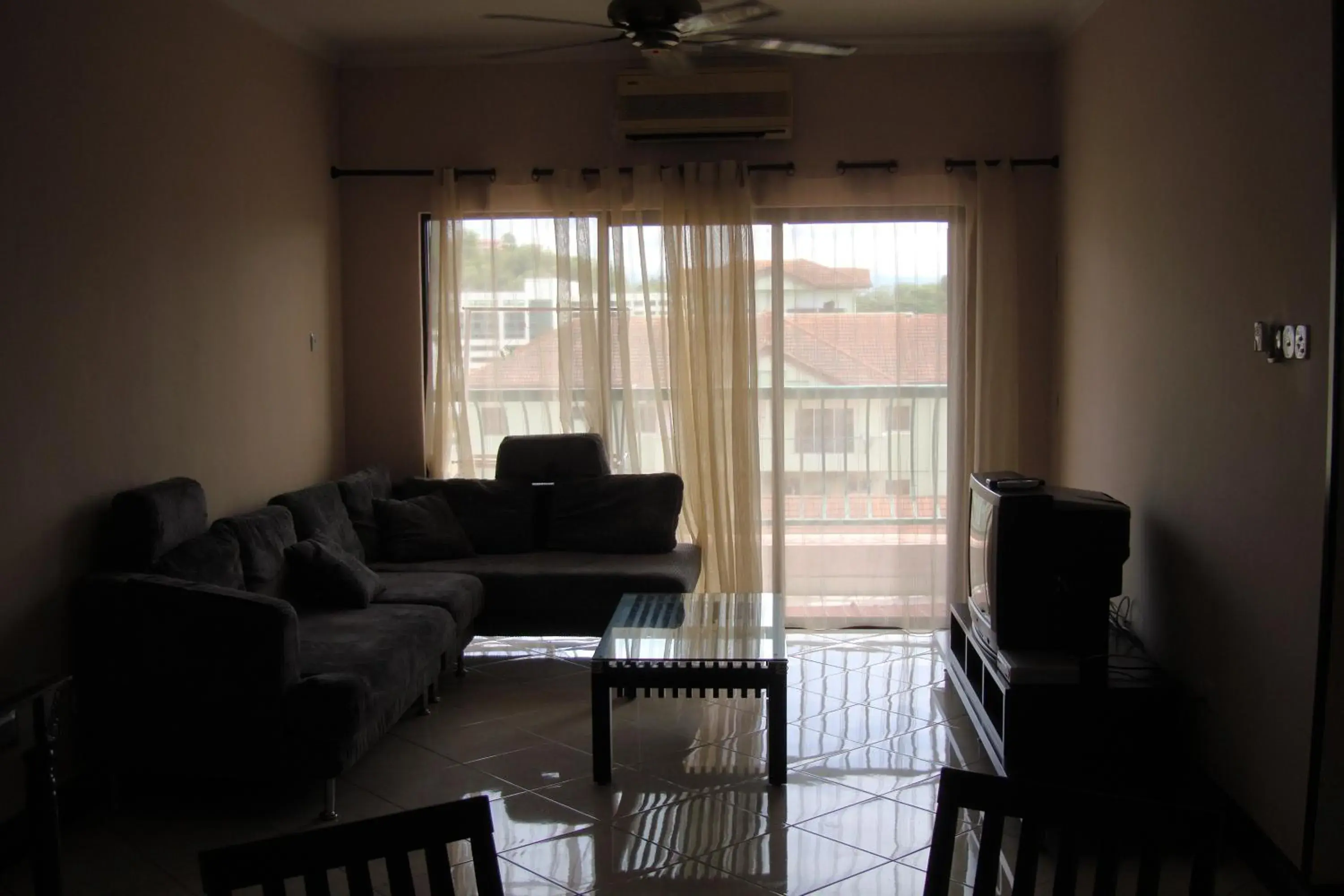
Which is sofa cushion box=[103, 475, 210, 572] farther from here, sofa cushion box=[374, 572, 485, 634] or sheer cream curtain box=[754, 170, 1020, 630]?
sheer cream curtain box=[754, 170, 1020, 630]

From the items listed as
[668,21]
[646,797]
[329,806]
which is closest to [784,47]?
[668,21]

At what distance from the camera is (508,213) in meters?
5.74

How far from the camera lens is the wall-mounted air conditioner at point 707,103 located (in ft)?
17.7

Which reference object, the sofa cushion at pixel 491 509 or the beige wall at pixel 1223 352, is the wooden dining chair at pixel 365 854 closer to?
the beige wall at pixel 1223 352

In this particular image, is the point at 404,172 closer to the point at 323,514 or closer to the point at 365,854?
the point at 323,514

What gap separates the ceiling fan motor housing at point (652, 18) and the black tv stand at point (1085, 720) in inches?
89.1

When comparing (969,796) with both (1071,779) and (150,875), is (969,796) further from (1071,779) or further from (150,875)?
(150,875)

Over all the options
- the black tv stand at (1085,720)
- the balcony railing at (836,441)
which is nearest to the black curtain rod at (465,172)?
the balcony railing at (836,441)

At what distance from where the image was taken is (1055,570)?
11.5 feet

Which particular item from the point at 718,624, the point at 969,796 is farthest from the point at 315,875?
the point at 718,624

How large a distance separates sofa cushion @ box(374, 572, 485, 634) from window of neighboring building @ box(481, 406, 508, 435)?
1.17m

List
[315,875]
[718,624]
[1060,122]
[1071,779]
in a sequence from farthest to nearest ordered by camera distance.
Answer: [1060,122] < [718,624] < [1071,779] < [315,875]

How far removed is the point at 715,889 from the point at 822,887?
274 millimetres

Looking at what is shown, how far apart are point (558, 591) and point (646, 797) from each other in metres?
1.39
